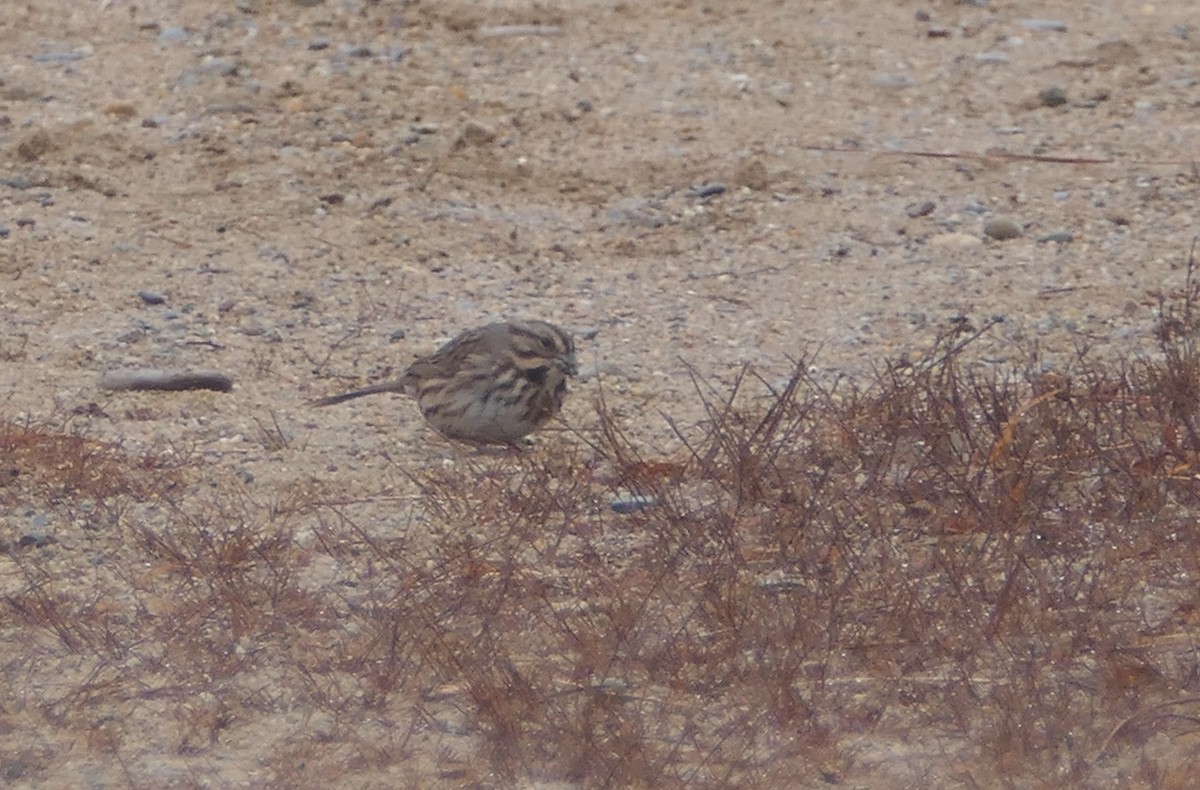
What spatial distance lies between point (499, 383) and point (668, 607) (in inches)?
73.9

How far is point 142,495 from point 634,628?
1.87 m

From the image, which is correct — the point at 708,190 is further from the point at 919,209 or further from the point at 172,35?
the point at 172,35

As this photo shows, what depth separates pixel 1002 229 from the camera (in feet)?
32.0

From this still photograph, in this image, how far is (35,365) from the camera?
827cm

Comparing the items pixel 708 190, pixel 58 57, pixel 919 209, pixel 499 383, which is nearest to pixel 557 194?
pixel 708 190

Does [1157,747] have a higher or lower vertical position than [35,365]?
higher

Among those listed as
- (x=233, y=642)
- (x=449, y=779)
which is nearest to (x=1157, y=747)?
(x=449, y=779)

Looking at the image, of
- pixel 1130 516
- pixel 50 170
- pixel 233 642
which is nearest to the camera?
pixel 233 642

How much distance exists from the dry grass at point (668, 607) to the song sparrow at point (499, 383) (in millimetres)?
389

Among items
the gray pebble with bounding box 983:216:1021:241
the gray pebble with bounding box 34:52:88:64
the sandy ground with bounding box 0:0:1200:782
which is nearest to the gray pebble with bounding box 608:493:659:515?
the sandy ground with bounding box 0:0:1200:782

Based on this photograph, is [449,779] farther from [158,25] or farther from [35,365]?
[158,25]

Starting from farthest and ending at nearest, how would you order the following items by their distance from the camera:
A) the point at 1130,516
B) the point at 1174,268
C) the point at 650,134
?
the point at 650,134 < the point at 1174,268 < the point at 1130,516

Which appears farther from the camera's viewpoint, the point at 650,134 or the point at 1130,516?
the point at 650,134

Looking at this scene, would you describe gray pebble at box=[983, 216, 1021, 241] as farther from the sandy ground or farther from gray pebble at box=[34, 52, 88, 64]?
gray pebble at box=[34, 52, 88, 64]
